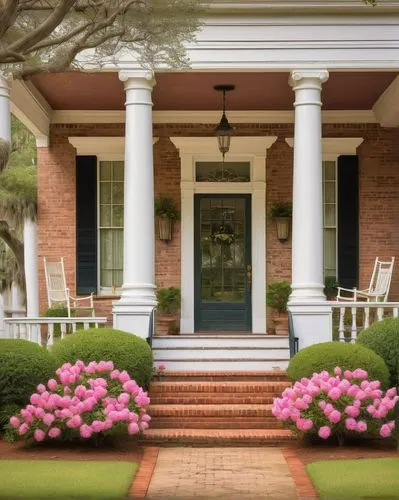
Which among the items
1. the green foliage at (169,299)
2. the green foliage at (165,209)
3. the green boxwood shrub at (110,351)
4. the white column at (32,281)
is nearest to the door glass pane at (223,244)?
the green foliage at (165,209)

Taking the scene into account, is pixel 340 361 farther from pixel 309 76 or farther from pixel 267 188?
pixel 267 188

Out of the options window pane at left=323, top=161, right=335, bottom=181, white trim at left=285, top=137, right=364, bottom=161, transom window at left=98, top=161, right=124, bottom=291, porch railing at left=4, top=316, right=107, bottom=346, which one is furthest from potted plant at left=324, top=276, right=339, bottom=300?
porch railing at left=4, top=316, right=107, bottom=346

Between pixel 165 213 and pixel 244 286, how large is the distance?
6.41ft

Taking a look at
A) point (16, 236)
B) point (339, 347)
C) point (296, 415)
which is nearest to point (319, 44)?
point (339, 347)

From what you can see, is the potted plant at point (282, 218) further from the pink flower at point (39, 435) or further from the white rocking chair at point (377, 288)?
the pink flower at point (39, 435)

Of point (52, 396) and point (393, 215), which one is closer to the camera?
point (52, 396)

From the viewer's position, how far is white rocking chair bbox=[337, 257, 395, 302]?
16297mm

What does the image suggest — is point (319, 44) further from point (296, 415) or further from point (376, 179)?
point (296, 415)

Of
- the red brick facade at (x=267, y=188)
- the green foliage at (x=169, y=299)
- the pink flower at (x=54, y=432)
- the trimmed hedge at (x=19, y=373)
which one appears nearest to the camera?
the pink flower at (x=54, y=432)

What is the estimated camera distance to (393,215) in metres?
17.7

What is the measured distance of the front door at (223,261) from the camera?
17828 mm

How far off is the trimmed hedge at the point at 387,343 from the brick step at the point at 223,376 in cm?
143

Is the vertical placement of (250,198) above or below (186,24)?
below

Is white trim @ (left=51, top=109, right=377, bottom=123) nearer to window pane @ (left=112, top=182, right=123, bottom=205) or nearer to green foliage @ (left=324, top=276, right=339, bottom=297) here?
window pane @ (left=112, top=182, right=123, bottom=205)
